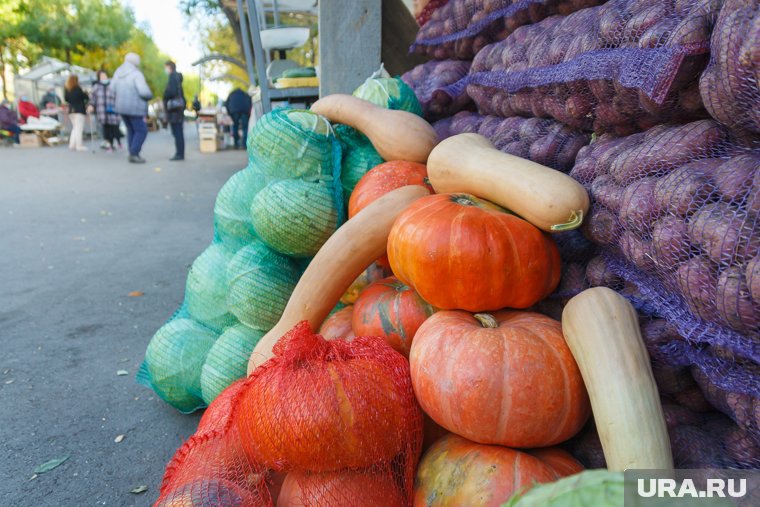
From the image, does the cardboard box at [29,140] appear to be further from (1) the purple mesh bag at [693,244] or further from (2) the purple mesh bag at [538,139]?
(1) the purple mesh bag at [693,244]

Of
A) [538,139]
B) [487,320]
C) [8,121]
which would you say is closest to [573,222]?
[487,320]

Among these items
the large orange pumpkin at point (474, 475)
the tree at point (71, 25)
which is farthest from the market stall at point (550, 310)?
the tree at point (71, 25)

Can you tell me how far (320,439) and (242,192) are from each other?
1815 millimetres

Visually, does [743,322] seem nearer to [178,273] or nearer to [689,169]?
[689,169]

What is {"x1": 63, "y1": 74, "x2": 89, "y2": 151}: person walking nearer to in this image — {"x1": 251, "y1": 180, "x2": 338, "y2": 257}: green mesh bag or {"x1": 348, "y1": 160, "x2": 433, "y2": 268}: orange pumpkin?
{"x1": 251, "y1": 180, "x2": 338, "y2": 257}: green mesh bag

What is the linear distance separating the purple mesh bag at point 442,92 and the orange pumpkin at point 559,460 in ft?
7.73

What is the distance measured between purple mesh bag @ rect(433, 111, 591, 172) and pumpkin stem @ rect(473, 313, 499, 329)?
78 cm

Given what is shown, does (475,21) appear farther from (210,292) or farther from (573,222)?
(210,292)

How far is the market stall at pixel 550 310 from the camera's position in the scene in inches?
54.9

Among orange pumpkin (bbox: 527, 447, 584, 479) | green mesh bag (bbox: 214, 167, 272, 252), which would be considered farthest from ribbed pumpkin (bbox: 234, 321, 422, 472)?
green mesh bag (bbox: 214, 167, 272, 252)

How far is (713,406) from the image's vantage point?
1603 millimetres

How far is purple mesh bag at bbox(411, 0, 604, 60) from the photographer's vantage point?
8.99 feet

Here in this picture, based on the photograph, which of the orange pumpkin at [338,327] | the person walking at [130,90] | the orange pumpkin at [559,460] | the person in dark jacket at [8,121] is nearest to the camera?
the orange pumpkin at [559,460]

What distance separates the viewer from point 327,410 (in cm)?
165
